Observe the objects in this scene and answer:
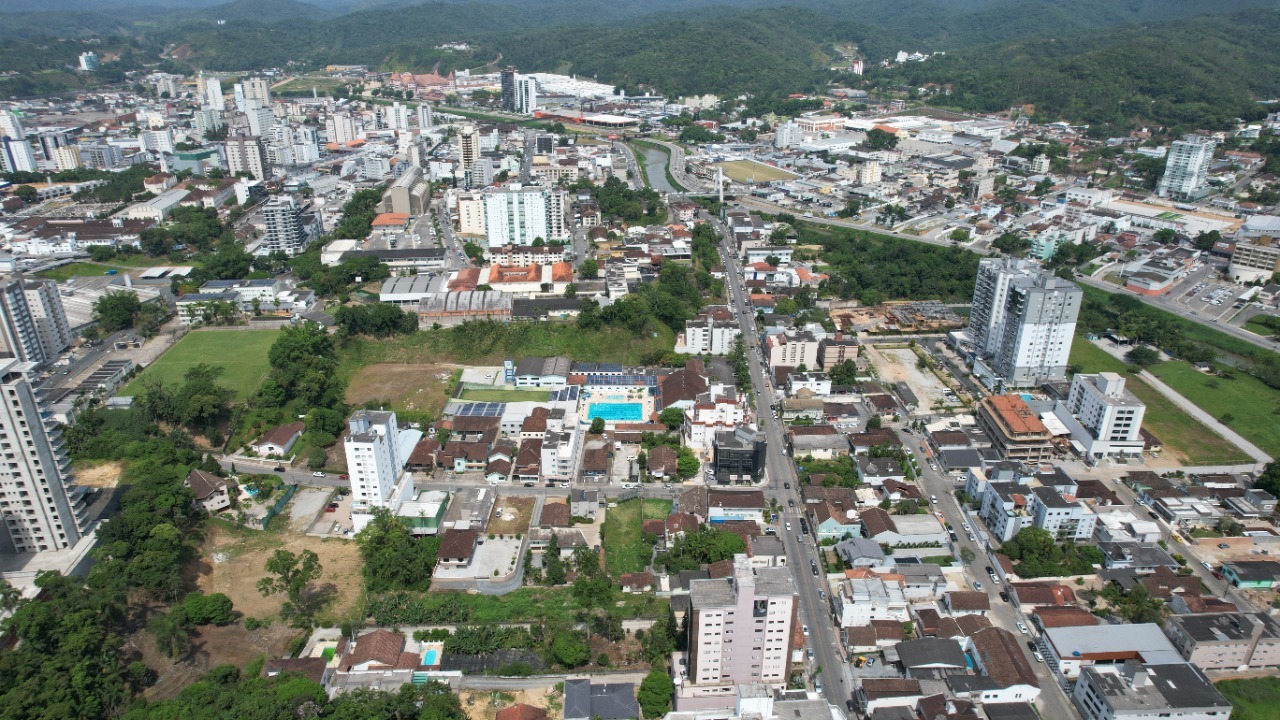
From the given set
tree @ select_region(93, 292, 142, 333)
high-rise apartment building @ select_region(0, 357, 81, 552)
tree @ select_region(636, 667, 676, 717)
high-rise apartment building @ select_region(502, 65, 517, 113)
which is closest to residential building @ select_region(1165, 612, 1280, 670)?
tree @ select_region(636, 667, 676, 717)

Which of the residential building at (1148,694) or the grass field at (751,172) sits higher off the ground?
the grass field at (751,172)

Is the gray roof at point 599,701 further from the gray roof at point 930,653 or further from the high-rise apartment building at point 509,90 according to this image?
the high-rise apartment building at point 509,90

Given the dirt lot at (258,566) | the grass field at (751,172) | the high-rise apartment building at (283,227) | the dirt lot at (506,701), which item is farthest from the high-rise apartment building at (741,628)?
Result: the grass field at (751,172)

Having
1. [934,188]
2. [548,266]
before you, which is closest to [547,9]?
[934,188]

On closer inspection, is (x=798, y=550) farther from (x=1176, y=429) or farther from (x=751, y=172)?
(x=751, y=172)

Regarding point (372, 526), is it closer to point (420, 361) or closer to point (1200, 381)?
point (420, 361)
